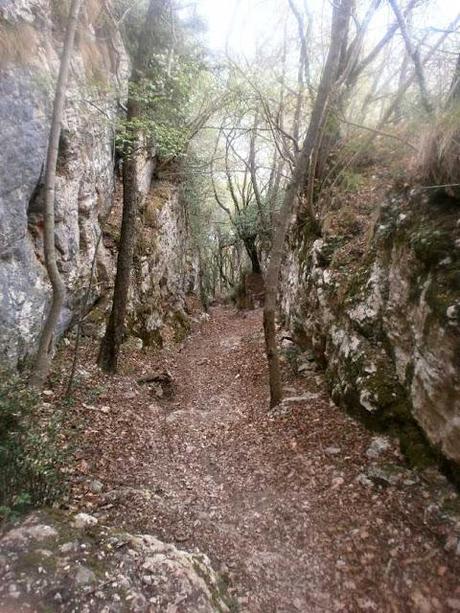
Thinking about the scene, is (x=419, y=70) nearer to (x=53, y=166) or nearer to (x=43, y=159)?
(x=53, y=166)

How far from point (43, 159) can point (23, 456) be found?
4864 millimetres

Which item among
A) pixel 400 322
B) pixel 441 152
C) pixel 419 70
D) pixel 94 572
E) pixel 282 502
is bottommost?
pixel 282 502

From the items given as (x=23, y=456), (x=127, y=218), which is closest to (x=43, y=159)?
(x=127, y=218)

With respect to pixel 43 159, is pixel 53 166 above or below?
below

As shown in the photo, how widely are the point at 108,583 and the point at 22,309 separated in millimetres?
4203

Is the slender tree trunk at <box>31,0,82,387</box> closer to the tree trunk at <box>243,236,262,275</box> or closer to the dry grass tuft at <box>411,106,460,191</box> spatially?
the dry grass tuft at <box>411,106,460,191</box>

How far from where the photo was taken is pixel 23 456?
328 cm

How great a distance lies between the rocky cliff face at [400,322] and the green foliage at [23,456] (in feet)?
12.5

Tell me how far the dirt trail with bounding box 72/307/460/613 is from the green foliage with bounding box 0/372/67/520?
0.63 metres

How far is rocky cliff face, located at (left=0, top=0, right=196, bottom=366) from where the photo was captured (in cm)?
541

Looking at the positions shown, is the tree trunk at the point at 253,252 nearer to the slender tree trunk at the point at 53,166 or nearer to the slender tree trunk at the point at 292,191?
the slender tree trunk at the point at 292,191

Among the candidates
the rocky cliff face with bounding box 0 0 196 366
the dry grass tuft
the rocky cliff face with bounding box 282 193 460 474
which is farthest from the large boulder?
the dry grass tuft

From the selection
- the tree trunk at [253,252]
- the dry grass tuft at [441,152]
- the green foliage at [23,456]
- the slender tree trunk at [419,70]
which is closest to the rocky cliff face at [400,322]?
the dry grass tuft at [441,152]

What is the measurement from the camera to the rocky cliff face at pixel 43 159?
5.41 metres
